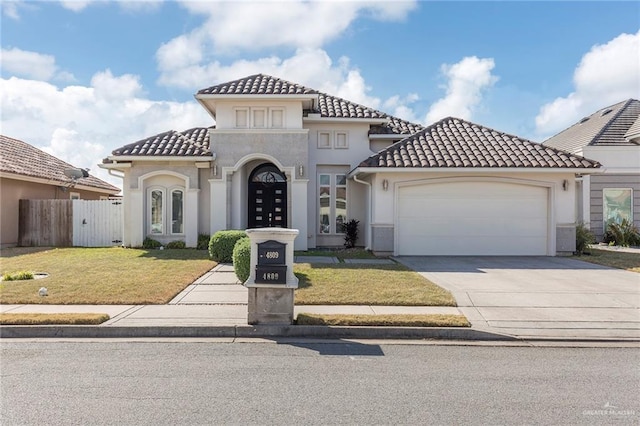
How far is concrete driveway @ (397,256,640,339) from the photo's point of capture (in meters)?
6.40

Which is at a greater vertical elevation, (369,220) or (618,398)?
(369,220)

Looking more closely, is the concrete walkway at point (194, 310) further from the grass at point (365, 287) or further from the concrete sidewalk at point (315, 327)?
the grass at point (365, 287)

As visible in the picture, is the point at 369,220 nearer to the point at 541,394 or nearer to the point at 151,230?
the point at 151,230

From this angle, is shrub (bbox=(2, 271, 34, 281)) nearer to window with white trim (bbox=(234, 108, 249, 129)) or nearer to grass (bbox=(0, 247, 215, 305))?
grass (bbox=(0, 247, 215, 305))

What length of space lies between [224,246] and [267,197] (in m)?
4.47

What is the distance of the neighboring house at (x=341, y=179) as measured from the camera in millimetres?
14109

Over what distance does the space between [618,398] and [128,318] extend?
21.8 ft

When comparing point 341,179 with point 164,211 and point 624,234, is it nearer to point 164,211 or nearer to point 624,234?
point 164,211

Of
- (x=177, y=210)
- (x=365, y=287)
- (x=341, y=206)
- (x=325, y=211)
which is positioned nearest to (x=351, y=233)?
(x=341, y=206)

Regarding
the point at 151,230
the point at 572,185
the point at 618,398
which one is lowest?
the point at 618,398

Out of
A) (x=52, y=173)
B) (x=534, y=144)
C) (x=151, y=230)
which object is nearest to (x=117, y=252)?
(x=151, y=230)

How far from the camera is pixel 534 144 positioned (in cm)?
1509

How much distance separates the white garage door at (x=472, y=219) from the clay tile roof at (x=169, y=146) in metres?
8.01

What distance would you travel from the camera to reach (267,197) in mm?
16750
